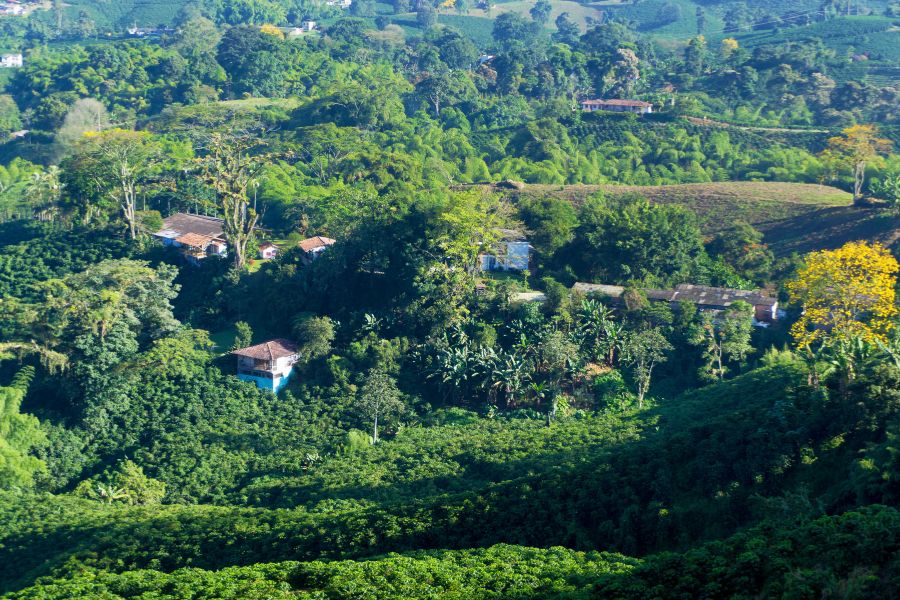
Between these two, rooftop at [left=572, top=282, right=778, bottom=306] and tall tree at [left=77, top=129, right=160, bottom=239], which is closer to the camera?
rooftop at [left=572, top=282, right=778, bottom=306]

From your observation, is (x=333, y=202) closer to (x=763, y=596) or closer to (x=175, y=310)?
(x=175, y=310)

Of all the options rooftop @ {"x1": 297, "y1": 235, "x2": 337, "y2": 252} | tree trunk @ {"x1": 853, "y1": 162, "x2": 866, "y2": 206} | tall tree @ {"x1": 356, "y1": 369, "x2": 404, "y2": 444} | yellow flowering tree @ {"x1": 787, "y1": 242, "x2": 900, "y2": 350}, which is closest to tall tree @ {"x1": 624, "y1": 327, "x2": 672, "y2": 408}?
yellow flowering tree @ {"x1": 787, "y1": 242, "x2": 900, "y2": 350}

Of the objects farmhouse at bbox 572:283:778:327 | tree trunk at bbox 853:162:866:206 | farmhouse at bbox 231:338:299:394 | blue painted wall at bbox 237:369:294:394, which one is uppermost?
tree trunk at bbox 853:162:866:206

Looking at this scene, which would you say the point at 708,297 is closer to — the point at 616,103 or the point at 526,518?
the point at 526,518

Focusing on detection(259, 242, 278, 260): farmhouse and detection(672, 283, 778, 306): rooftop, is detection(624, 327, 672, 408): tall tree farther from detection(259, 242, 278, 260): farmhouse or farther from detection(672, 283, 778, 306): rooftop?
detection(259, 242, 278, 260): farmhouse

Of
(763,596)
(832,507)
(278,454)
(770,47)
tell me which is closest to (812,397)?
(832,507)

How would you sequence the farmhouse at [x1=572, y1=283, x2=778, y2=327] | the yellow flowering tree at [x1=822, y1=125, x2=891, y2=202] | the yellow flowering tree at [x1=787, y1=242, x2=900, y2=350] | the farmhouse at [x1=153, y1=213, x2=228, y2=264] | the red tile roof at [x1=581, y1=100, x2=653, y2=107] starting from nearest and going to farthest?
the yellow flowering tree at [x1=787, y1=242, x2=900, y2=350] < the farmhouse at [x1=572, y1=283, x2=778, y2=327] < the farmhouse at [x1=153, y1=213, x2=228, y2=264] < the yellow flowering tree at [x1=822, y1=125, x2=891, y2=202] < the red tile roof at [x1=581, y1=100, x2=653, y2=107]

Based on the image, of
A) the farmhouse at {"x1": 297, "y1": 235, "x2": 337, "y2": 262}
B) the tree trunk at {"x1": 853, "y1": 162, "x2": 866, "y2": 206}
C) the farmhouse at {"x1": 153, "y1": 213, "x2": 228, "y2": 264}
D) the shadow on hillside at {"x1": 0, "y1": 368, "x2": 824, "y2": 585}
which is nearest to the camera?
the shadow on hillside at {"x1": 0, "y1": 368, "x2": 824, "y2": 585}

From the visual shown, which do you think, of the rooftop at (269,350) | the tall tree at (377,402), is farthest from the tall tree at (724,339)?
the rooftop at (269,350)

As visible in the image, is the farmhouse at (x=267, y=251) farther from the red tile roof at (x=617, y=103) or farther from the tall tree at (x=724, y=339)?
the red tile roof at (x=617, y=103)
